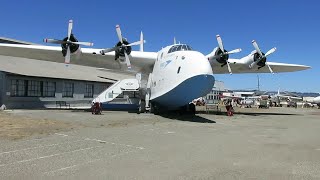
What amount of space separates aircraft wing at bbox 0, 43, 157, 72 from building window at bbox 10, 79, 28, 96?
254 centimetres

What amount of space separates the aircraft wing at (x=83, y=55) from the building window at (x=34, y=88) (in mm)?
3317

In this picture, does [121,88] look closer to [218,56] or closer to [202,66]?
[218,56]

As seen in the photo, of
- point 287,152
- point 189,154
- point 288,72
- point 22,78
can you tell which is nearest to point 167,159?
point 189,154

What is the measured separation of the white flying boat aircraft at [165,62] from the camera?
863 inches

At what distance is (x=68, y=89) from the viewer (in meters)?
35.5

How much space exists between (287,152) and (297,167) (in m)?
2.44

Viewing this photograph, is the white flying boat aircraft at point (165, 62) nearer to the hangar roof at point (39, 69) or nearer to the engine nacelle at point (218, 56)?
the engine nacelle at point (218, 56)

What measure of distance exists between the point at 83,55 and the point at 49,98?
24.7 ft

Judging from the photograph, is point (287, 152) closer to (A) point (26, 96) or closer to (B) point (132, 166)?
(B) point (132, 166)

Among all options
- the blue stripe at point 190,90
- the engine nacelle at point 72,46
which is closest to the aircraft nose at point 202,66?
the blue stripe at point 190,90

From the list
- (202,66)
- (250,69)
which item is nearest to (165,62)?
(202,66)

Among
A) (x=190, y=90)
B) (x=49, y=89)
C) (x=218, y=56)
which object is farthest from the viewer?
(x=49, y=89)

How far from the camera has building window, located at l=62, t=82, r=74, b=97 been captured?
35000mm

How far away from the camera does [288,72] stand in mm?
37062
